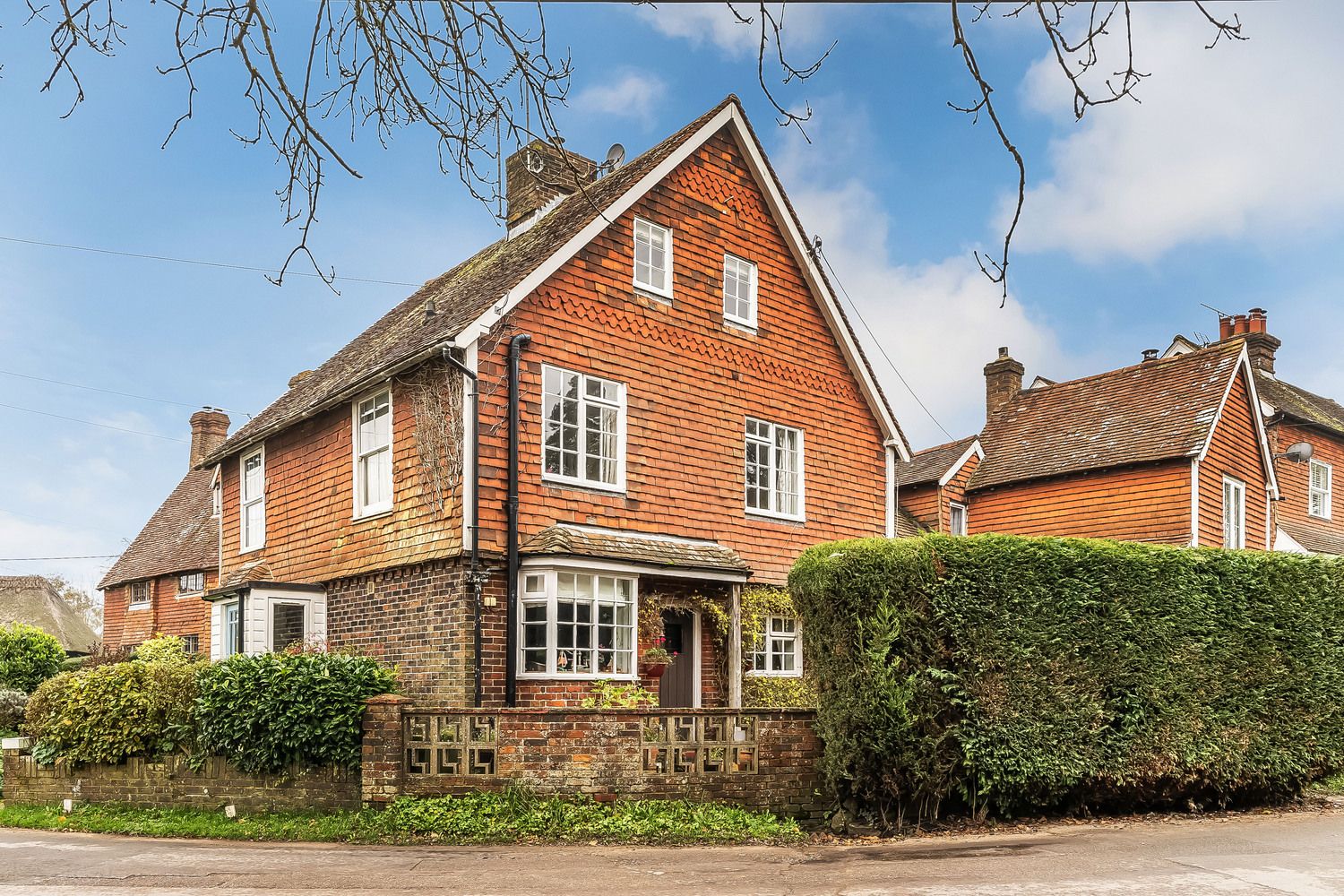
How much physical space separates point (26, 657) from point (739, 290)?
2054 cm

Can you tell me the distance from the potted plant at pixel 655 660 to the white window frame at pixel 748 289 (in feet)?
19.3

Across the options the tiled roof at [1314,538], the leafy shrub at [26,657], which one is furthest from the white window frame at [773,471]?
the leafy shrub at [26,657]

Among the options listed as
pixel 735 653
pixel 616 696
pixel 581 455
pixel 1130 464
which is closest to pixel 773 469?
pixel 735 653

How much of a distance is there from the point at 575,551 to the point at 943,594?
190 inches

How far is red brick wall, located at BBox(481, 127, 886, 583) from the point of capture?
634 inches

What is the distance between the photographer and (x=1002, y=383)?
106 ft

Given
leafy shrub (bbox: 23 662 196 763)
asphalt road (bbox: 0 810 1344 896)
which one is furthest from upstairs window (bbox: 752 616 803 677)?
leafy shrub (bbox: 23 662 196 763)

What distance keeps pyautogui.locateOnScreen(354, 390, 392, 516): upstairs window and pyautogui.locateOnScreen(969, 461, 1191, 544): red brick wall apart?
48.3 feet

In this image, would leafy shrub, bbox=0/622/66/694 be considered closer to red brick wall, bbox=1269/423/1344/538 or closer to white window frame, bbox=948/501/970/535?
white window frame, bbox=948/501/970/535

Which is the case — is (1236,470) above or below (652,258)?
below

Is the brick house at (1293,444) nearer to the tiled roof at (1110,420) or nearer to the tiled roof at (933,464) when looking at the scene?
the tiled roof at (1110,420)

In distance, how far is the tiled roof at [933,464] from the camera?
28969mm

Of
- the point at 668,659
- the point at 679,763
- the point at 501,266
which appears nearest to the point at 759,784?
the point at 679,763

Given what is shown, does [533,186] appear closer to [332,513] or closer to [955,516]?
[332,513]
